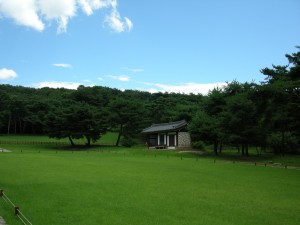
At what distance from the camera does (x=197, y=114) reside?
42375mm

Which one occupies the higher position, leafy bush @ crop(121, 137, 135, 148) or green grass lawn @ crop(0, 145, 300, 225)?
leafy bush @ crop(121, 137, 135, 148)

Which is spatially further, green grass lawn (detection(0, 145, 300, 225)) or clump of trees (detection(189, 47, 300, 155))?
clump of trees (detection(189, 47, 300, 155))

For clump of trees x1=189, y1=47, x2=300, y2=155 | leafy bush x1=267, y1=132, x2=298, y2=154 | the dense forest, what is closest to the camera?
clump of trees x1=189, y1=47, x2=300, y2=155

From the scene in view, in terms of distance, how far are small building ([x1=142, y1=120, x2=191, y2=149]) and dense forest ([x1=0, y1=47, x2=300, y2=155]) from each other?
2926 mm

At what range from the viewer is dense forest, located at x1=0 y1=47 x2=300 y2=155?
25406 mm

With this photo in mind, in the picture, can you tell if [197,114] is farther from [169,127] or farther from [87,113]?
[87,113]

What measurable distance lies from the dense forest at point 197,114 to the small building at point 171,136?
293cm

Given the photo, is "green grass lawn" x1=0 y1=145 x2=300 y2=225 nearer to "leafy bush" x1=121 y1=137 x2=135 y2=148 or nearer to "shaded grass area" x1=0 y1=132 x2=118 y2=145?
"leafy bush" x1=121 y1=137 x2=135 y2=148

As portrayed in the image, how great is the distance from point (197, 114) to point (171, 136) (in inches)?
376

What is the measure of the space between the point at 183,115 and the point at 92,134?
→ 15.6 metres

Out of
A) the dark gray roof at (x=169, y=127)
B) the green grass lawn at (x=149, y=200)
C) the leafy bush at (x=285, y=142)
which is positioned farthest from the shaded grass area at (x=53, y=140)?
the green grass lawn at (x=149, y=200)

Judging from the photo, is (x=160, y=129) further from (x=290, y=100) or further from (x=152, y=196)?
(x=152, y=196)

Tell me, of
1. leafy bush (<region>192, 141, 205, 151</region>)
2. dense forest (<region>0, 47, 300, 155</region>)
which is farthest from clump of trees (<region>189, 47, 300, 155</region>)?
leafy bush (<region>192, 141, 205, 151</region>)

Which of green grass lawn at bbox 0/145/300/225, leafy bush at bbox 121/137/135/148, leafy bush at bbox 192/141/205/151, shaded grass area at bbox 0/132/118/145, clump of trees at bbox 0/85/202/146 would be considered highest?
clump of trees at bbox 0/85/202/146
